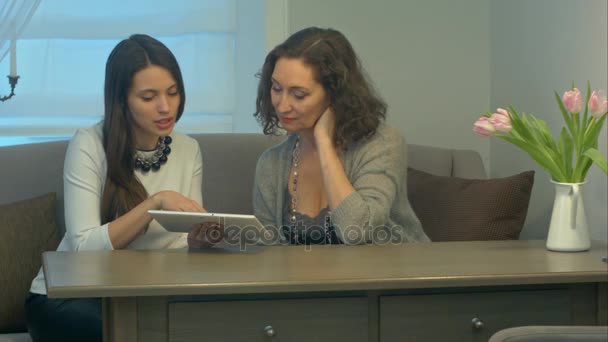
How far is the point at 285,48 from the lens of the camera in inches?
106

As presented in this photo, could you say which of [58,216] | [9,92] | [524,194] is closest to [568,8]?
[524,194]

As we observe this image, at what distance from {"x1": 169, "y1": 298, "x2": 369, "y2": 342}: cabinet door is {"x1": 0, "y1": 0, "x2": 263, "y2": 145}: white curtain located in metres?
1.78

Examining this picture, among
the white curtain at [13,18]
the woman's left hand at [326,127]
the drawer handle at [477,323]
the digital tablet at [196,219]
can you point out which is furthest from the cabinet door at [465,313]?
the white curtain at [13,18]

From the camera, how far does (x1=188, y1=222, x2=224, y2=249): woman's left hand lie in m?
2.35

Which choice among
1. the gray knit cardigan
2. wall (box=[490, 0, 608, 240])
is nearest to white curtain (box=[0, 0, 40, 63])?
the gray knit cardigan

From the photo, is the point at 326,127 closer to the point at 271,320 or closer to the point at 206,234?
the point at 206,234

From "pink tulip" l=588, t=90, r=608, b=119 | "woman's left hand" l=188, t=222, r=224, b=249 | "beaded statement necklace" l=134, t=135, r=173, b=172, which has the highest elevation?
"pink tulip" l=588, t=90, r=608, b=119

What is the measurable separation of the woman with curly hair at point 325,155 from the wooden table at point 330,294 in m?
0.37

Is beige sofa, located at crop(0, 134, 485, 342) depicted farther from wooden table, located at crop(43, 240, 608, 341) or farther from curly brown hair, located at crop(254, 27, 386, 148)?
wooden table, located at crop(43, 240, 608, 341)

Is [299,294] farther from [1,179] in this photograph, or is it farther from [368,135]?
[1,179]

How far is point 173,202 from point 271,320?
0.53m

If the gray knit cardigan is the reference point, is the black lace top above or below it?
below

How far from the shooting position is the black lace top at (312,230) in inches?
102

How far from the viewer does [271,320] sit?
198cm
